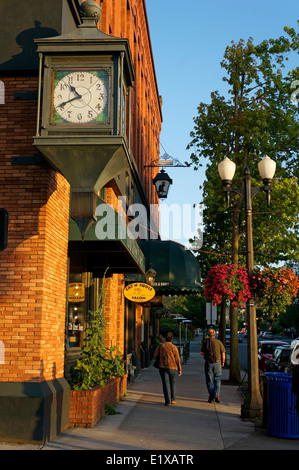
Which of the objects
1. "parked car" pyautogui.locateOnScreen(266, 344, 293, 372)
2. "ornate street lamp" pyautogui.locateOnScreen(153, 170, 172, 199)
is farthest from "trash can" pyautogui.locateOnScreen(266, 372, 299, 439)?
"ornate street lamp" pyautogui.locateOnScreen(153, 170, 172, 199)

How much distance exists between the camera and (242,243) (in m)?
26.6

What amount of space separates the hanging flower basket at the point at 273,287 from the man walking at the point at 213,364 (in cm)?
261

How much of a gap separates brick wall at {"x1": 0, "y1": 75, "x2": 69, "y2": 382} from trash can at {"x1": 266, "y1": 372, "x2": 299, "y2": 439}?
12.8 feet

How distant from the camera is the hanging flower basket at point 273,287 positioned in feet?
37.3

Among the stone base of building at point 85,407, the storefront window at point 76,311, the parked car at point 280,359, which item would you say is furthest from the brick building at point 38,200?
the parked car at point 280,359

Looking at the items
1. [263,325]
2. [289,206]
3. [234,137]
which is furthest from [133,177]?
[263,325]

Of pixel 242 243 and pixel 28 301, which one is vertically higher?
pixel 242 243

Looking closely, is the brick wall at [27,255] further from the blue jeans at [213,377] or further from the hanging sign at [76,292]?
the blue jeans at [213,377]

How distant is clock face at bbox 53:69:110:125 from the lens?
800 centimetres

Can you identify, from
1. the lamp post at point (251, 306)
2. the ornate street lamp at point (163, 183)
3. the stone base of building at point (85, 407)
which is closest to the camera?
the stone base of building at point (85, 407)

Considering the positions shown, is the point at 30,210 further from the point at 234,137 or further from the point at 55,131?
the point at 234,137

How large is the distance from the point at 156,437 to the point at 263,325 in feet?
391

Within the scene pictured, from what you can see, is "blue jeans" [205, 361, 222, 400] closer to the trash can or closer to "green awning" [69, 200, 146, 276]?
"green awning" [69, 200, 146, 276]

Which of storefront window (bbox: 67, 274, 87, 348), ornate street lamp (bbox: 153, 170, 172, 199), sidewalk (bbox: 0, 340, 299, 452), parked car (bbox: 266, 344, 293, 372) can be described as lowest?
sidewalk (bbox: 0, 340, 299, 452)
